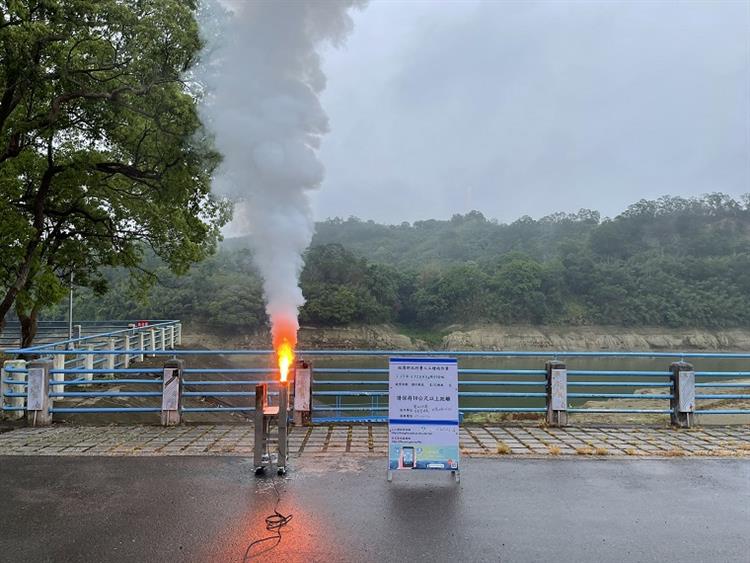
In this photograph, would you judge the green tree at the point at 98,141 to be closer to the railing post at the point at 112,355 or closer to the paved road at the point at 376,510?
the railing post at the point at 112,355

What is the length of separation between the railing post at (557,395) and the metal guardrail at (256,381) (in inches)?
5.8

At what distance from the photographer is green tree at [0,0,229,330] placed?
12.2 meters

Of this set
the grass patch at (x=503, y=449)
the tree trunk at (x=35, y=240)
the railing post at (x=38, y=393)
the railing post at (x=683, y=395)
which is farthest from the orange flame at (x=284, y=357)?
the tree trunk at (x=35, y=240)

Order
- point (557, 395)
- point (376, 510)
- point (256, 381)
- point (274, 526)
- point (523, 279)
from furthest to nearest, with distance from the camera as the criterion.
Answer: point (523, 279), point (557, 395), point (256, 381), point (376, 510), point (274, 526)

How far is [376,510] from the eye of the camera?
5.29 metres

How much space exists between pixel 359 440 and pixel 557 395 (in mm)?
3427

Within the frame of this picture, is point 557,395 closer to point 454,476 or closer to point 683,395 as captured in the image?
point 683,395

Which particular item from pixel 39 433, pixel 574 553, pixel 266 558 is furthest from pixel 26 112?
pixel 574 553

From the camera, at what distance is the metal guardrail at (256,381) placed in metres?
8.72

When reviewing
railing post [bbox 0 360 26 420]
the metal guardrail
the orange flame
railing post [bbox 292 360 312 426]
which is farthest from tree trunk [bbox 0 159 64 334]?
the orange flame

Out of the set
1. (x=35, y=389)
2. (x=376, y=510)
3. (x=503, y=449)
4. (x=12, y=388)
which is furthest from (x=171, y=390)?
(x=503, y=449)

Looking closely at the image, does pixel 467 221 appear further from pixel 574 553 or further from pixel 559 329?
pixel 574 553

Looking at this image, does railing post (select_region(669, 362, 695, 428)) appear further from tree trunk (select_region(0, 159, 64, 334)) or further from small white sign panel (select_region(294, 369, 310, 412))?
tree trunk (select_region(0, 159, 64, 334))

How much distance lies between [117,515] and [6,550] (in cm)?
91
